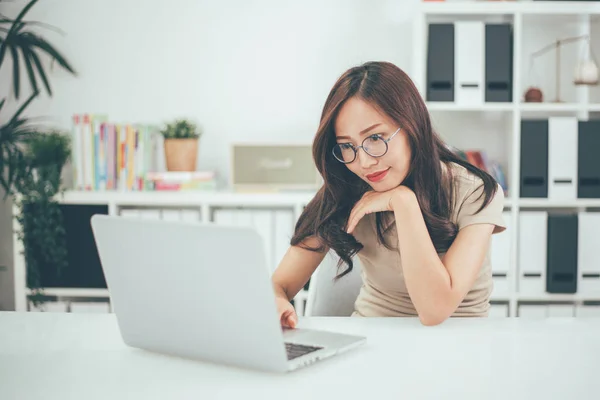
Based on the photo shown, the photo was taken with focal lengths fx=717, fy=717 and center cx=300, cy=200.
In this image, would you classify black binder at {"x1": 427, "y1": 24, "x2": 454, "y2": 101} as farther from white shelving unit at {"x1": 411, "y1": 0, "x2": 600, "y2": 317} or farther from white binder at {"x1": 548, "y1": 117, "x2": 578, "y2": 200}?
white binder at {"x1": 548, "y1": 117, "x2": 578, "y2": 200}

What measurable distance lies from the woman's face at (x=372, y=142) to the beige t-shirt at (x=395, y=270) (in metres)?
0.14

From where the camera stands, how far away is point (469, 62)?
117 inches

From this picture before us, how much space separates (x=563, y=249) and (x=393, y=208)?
1738mm

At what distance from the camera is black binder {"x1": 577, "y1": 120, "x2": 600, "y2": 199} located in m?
2.97

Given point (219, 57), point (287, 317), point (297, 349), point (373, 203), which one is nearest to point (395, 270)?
point (373, 203)

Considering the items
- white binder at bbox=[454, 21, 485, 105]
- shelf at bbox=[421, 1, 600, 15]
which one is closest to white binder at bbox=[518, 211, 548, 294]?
white binder at bbox=[454, 21, 485, 105]

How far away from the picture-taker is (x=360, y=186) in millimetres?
1737

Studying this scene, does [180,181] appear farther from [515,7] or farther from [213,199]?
[515,7]

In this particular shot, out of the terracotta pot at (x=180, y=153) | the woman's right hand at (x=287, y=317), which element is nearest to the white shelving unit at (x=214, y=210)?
the terracotta pot at (x=180, y=153)

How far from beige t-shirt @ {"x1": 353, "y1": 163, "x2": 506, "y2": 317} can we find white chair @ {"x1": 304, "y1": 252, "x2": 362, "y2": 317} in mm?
87

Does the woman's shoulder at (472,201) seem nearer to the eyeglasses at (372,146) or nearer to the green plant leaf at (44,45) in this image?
the eyeglasses at (372,146)

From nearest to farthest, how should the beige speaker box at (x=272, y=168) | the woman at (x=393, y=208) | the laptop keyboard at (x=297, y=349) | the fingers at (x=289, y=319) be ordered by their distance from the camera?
1. the laptop keyboard at (x=297, y=349)
2. the fingers at (x=289, y=319)
3. the woman at (x=393, y=208)
4. the beige speaker box at (x=272, y=168)

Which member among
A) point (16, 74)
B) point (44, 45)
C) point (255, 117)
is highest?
point (44, 45)

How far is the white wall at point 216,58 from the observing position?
3305 millimetres
